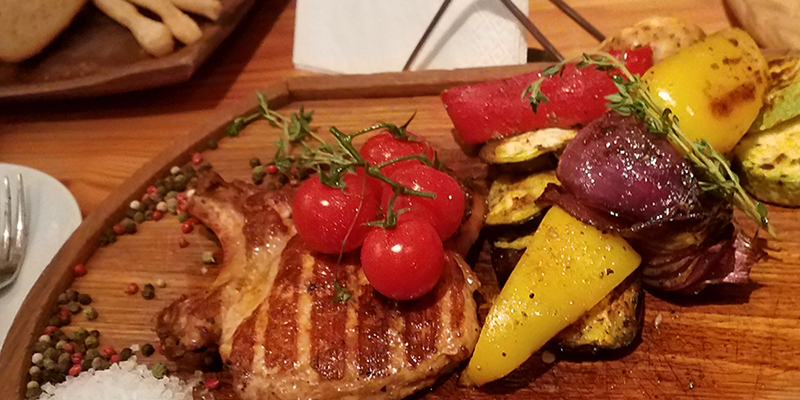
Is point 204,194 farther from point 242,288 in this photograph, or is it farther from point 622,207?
point 622,207

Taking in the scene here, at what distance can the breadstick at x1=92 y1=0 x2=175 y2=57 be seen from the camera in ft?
9.26

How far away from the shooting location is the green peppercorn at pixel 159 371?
197 cm

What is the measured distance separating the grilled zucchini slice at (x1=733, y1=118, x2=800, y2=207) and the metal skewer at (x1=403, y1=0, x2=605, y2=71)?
908 millimetres

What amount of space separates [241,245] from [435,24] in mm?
1409

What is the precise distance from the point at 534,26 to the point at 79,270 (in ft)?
6.96

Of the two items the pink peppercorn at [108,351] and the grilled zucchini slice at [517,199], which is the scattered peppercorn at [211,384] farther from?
the grilled zucchini slice at [517,199]

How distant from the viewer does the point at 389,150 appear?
204cm

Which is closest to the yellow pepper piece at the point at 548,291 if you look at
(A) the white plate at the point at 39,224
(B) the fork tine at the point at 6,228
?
(A) the white plate at the point at 39,224

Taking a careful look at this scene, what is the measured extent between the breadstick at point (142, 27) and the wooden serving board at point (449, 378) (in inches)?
21.0

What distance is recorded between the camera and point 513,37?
8.77 feet

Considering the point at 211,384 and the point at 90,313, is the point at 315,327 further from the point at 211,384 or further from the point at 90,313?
the point at 90,313

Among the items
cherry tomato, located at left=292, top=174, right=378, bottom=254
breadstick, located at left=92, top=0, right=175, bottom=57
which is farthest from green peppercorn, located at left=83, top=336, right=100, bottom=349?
breadstick, located at left=92, top=0, right=175, bottom=57

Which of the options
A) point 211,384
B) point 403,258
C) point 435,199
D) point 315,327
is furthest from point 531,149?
point 211,384

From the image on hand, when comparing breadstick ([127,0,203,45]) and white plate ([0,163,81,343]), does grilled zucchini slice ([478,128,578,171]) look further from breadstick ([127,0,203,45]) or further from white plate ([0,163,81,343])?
white plate ([0,163,81,343])
